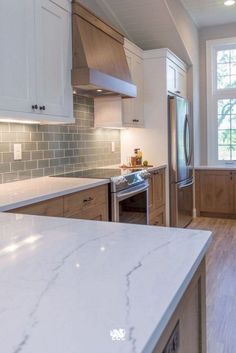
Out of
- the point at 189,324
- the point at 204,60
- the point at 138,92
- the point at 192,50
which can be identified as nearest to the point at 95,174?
the point at 138,92

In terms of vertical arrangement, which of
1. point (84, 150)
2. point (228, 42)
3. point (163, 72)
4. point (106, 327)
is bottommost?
point (106, 327)

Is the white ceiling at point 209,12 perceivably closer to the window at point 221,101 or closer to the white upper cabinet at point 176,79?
the window at point 221,101

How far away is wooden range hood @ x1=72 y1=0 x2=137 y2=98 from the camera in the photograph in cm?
291

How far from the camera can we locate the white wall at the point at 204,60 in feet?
18.2

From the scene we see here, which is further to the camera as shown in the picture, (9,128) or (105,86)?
(105,86)

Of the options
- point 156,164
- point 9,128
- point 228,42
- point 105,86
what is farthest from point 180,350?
point 228,42

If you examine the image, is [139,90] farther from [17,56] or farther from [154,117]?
[17,56]

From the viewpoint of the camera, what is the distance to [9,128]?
269 cm

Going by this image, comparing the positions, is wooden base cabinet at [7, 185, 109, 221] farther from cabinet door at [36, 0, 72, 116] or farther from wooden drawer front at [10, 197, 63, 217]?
cabinet door at [36, 0, 72, 116]

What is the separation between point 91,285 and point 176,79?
4.39 metres

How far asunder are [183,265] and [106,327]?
12.7 inches

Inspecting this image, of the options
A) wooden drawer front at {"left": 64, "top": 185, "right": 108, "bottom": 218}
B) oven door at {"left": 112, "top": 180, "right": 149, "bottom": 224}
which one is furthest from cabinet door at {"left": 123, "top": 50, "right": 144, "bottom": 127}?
wooden drawer front at {"left": 64, "top": 185, "right": 108, "bottom": 218}

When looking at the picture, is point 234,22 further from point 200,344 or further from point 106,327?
point 106,327

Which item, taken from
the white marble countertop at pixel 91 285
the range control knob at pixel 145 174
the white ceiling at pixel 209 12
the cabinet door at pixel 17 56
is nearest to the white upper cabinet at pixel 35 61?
the cabinet door at pixel 17 56
